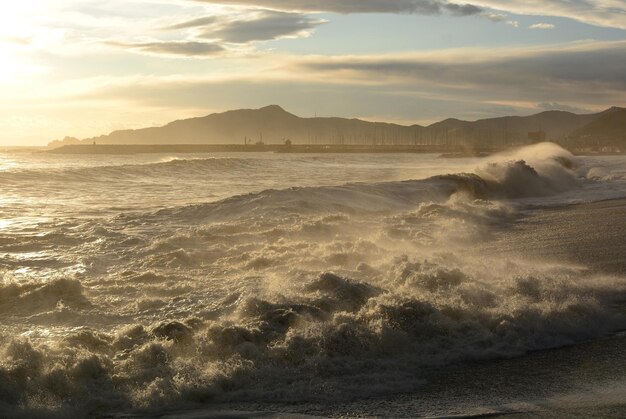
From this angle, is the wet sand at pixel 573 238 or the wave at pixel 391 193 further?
the wave at pixel 391 193

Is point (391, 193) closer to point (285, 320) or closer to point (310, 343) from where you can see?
point (285, 320)

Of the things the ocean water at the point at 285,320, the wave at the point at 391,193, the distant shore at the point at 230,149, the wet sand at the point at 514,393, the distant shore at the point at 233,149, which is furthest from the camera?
the distant shore at the point at 230,149

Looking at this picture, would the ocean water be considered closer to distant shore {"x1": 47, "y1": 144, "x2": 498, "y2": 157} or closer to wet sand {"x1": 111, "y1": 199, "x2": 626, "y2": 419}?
wet sand {"x1": 111, "y1": 199, "x2": 626, "y2": 419}

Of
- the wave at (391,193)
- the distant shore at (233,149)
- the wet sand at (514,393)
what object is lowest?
the wet sand at (514,393)

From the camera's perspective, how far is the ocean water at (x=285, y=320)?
6148 mm

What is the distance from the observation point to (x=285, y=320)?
7.68 m

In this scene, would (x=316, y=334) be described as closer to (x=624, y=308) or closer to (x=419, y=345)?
(x=419, y=345)

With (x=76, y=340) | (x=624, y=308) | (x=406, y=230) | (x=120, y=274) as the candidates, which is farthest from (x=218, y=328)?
(x=406, y=230)

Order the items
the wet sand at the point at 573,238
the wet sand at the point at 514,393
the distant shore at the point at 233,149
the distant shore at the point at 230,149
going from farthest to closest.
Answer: the distant shore at the point at 230,149, the distant shore at the point at 233,149, the wet sand at the point at 573,238, the wet sand at the point at 514,393

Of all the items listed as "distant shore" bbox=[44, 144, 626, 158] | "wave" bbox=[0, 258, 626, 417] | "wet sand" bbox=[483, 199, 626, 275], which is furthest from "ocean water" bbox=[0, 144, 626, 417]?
"distant shore" bbox=[44, 144, 626, 158]

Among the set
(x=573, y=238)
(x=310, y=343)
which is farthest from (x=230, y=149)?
(x=310, y=343)

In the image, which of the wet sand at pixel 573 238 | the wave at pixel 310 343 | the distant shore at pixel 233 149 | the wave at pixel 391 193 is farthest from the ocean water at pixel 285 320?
the distant shore at pixel 233 149

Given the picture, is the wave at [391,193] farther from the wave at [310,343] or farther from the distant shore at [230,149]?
the distant shore at [230,149]

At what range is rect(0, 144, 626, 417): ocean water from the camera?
6.15m
